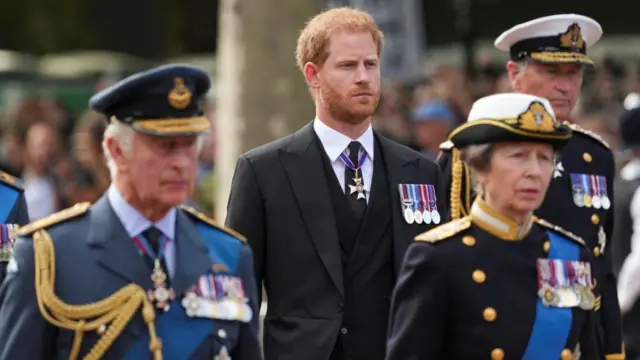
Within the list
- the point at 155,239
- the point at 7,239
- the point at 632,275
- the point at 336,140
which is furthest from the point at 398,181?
the point at 632,275

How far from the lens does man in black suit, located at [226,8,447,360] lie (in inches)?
340

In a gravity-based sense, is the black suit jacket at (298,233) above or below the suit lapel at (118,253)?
below

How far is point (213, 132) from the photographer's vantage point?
20.5 meters

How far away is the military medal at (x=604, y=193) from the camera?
9.72m

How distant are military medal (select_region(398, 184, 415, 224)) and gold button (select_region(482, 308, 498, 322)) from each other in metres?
1.37

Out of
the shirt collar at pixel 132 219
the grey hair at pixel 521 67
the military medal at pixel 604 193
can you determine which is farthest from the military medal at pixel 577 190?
the shirt collar at pixel 132 219

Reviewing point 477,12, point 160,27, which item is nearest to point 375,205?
point 477,12

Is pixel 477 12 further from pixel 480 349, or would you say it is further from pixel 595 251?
pixel 480 349

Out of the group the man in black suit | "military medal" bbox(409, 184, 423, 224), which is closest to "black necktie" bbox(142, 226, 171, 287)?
the man in black suit

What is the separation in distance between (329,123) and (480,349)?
67.4 inches

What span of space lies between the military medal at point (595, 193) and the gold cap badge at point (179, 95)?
3179 millimetres

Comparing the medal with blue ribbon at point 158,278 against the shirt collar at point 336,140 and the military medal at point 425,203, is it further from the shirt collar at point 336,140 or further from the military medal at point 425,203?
the military medal at point 425,203

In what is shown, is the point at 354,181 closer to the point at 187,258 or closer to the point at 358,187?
the point at 358,187

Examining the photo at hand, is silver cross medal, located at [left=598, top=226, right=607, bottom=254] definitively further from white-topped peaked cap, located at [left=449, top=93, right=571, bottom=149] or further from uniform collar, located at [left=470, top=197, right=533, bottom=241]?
uniform collar, located at [left=470, top=197, right=533, bottom=241]
